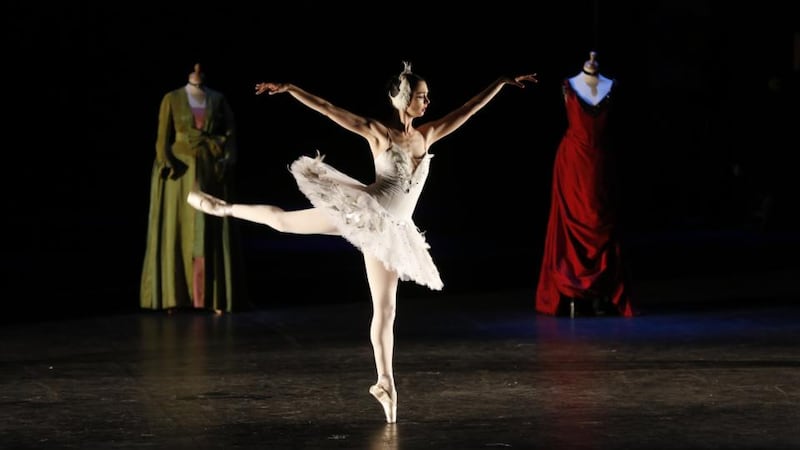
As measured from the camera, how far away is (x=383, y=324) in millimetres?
5340

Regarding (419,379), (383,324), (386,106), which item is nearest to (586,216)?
(419,379)

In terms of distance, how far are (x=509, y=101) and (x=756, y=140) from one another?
3551 millimetres

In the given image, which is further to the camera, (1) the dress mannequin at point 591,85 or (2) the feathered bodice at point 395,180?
(1) the dress mannequin at point 591,85

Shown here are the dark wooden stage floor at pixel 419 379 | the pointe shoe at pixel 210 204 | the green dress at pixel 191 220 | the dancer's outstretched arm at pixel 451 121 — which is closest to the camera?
the dark wooden stage floor at pixel 419 379

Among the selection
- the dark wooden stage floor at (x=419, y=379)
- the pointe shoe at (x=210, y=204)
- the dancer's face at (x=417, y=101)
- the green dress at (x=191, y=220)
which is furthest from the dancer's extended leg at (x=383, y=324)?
the green dress at (x=191, y=220)

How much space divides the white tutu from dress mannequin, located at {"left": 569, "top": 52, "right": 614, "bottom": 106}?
10.9ft

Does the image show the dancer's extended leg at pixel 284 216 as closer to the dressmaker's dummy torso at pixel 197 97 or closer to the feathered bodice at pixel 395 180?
the feathered bodice at pixel 395 180

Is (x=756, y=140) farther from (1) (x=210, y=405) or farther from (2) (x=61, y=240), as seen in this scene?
(1) (x=210, y=405)

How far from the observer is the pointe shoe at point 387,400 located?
5.30 m

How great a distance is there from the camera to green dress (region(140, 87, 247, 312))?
8.78 metres

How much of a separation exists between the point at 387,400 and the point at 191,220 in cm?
387

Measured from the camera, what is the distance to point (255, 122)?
15820 millimetres

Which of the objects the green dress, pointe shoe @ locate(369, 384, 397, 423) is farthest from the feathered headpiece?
the green dress

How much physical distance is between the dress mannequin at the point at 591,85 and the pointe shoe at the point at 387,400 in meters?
3.60
